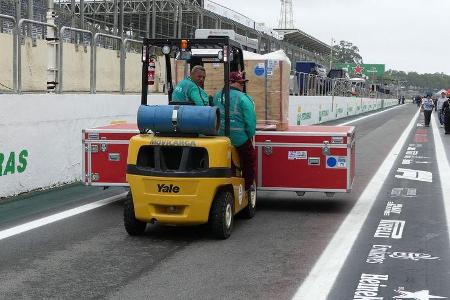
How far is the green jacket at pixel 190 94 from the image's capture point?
7785 mm

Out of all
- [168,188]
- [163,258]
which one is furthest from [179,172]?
[163,258]

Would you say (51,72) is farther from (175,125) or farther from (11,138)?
(175,125)

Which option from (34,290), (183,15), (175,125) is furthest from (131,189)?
(183,15)

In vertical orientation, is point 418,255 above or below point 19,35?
below

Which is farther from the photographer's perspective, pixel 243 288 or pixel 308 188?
pixel 308 188

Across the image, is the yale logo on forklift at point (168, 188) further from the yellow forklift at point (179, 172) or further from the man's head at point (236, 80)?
the man's head at point (236, 80)

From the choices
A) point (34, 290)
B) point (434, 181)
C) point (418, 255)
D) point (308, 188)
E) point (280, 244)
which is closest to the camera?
point (34, 290)

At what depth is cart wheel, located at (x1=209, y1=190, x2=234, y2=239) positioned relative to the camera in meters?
7.38

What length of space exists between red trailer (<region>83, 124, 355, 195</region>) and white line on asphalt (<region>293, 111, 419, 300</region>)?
589mm

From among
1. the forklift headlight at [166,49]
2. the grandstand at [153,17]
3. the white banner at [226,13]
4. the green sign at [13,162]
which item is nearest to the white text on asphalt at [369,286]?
the forklift headlight at [166,49]

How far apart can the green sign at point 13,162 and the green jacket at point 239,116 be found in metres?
3.56

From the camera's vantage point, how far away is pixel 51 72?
464 inches

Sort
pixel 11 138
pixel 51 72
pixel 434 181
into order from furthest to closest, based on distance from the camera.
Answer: pixel 434 181, pixel 51 72, pixel 11 138

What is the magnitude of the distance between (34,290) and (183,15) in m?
23.7
